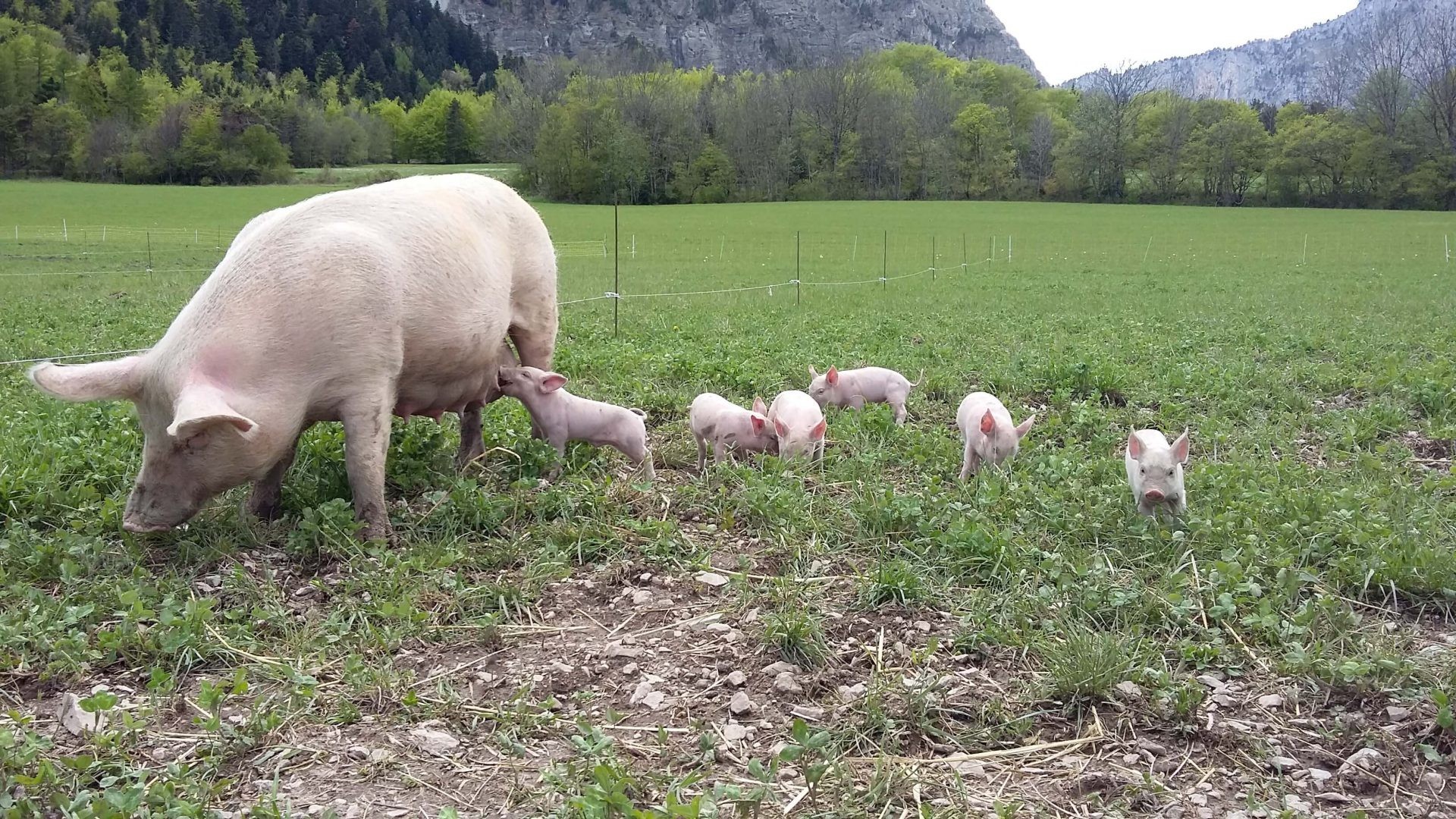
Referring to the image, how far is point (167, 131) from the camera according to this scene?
71.1 metres

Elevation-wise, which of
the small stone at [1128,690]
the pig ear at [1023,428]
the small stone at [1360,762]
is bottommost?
the small stone at [1360,762]

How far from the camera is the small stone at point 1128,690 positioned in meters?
3.83

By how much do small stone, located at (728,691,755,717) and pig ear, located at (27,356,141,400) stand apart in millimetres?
3344

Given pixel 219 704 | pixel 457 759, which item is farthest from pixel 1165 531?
pixel 219 704

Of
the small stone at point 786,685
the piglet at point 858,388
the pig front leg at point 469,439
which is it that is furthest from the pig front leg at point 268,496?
the piglet at point 858,388

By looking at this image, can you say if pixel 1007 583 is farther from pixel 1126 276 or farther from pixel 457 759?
pixel 1126 276

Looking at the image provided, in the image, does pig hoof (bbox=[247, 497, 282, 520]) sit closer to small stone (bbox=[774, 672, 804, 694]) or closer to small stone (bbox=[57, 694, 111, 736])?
small stone (bbox=[57, 694, 111, 736])

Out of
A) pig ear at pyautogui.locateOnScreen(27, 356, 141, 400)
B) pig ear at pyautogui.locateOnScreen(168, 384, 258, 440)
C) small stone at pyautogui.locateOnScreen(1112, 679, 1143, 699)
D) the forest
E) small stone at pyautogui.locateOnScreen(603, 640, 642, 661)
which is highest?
the forest

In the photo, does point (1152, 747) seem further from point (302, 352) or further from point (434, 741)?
point (302, 352)

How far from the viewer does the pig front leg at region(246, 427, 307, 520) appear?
564cm

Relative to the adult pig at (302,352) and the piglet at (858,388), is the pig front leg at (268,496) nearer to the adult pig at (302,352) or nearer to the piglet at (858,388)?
the adult pig at (302,352)

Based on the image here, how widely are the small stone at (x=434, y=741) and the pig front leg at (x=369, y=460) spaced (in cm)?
185

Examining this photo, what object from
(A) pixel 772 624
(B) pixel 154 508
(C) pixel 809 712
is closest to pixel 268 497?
(B) pixel 154 508

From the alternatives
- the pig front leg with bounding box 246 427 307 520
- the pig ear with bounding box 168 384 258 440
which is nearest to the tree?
the pig front leg with bounding box 246 427 307 520
